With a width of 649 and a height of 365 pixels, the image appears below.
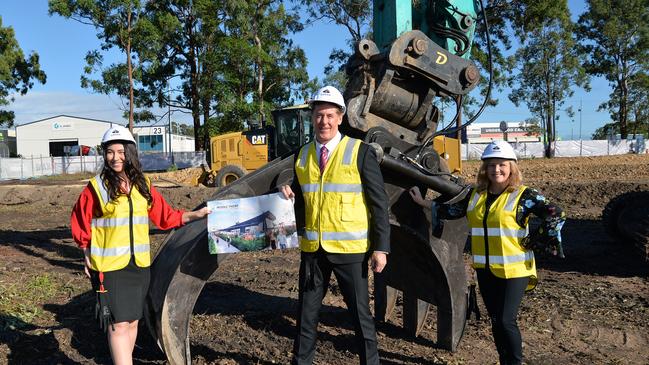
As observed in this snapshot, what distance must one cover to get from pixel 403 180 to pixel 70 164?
36423mm

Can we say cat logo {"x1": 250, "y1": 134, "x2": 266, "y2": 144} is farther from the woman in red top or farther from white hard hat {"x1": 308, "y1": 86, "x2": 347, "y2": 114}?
white hard hat {"x1": 308, "y1": 86, "x2": 347, "y2": 114}

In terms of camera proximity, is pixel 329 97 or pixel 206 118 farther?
pixel 206 118

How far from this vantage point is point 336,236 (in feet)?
11.3

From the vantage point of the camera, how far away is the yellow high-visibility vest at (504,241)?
369 cm

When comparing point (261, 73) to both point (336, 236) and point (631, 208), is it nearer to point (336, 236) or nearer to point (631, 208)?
point (631, 208)

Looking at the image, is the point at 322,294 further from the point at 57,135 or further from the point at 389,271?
the point at 57,135

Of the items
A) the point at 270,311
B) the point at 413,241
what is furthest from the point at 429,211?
the point at 270,311

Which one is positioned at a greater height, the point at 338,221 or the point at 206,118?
the point at 206,118

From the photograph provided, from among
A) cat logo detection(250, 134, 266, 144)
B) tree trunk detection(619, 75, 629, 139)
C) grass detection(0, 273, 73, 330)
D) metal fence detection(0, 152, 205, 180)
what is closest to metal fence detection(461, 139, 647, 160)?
tree trunk detection(619, 75, 629, 139)

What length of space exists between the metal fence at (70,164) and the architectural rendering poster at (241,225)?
30013mm

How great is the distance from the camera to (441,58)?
15.7 feet

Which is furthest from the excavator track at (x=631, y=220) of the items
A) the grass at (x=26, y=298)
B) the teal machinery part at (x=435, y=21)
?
the grass at (x=26, y=298)

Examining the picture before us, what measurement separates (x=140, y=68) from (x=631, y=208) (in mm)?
26785

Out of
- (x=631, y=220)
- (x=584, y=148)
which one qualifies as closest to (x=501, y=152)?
(x=631, y=220)
